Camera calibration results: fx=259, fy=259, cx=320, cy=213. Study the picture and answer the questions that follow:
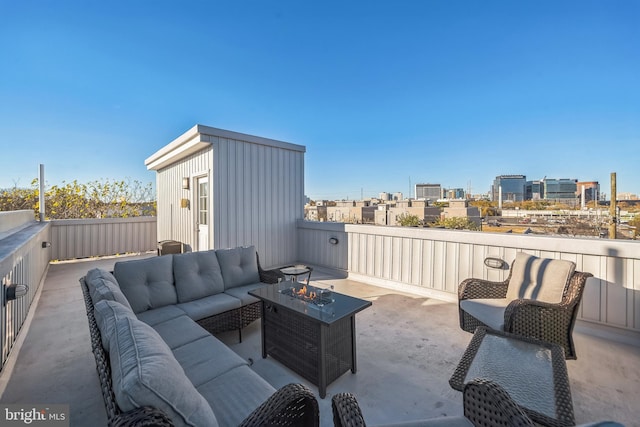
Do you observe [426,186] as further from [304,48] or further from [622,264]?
[622,264]

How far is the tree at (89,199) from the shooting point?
7.79m

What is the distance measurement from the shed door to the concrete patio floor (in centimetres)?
223

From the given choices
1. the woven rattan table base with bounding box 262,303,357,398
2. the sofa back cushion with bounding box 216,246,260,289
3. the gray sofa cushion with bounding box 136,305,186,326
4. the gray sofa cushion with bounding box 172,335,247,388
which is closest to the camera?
the gray sofa cushion with bounding box 172,335,247,388

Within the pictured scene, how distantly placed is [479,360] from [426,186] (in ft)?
97.2

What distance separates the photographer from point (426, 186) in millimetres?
28953

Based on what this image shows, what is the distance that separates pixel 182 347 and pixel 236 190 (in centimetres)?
375

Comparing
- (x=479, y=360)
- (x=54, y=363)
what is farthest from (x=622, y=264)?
(x=54, y=363)

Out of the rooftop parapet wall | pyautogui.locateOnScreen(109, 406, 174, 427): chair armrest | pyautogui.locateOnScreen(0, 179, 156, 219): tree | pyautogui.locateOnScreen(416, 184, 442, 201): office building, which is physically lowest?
pyautogui.locateOnScreen(109, 406, 174, 427): chair armrest

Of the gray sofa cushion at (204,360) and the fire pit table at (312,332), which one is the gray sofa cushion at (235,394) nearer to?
the gray sofa cushion at (204,360)

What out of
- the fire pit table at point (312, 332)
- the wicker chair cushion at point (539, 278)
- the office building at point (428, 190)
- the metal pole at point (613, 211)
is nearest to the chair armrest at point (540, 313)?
the wicker chair cushion at point (539, 278)

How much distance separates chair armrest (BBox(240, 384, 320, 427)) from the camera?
38.4 inches

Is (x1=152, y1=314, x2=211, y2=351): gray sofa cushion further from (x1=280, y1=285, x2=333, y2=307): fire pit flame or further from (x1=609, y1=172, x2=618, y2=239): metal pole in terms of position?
(x1=609, y1=172, x2=618, y2=239): metal pole

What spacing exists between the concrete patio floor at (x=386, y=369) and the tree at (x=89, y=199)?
6.06m

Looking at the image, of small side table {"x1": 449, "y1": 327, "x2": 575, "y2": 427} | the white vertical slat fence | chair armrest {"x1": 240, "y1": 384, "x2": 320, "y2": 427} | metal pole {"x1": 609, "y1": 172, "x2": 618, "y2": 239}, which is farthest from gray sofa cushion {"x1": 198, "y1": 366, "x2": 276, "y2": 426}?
metal pole {"x1": 609, "y1": 172, "x2": 618, "y2": 239}
